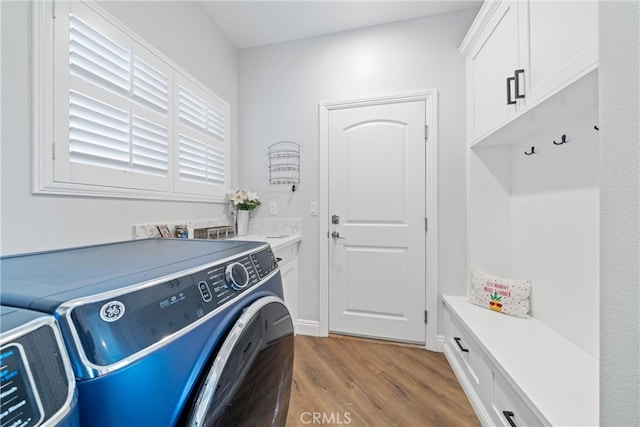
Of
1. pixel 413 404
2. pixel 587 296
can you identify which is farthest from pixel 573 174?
pixel 413 404

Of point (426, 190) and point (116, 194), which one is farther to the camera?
point (426, 190)

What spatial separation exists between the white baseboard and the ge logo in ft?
6.84

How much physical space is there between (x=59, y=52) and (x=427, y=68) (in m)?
2.28

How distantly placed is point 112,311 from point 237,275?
31 cm

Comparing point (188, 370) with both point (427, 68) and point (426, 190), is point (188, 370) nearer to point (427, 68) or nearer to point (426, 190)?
point (426, 190)

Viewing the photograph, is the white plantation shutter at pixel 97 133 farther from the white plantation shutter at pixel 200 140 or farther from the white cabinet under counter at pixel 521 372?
the white cabinet under counter at pixel 521 372

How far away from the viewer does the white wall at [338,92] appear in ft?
6.69

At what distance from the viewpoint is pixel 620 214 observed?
45 centimetres

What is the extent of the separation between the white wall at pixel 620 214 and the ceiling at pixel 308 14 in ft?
6.40

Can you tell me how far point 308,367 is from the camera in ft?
5.93

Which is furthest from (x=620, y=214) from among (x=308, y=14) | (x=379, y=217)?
(x=308, y=14)

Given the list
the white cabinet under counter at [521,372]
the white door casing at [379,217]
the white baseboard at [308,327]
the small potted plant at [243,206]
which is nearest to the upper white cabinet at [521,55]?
the white door casing at [379,217]

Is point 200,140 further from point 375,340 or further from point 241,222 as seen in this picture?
point 375,340

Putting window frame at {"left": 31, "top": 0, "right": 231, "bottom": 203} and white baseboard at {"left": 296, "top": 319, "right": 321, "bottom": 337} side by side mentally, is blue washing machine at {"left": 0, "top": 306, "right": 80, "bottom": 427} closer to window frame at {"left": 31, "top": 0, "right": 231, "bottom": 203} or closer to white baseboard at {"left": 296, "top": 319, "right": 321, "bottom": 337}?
window frame at {"left": 31, "top": 0, "right": 231, "bottom": 203}
